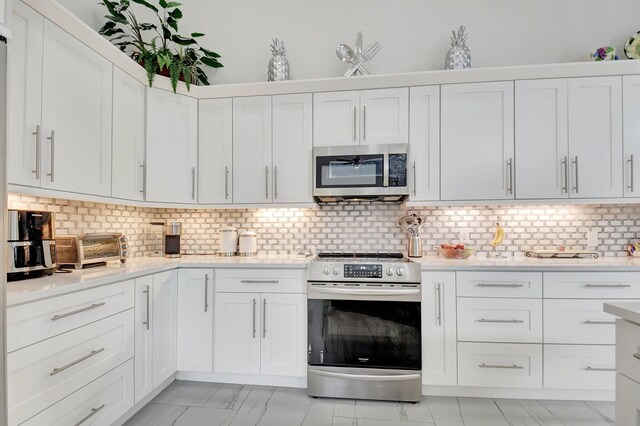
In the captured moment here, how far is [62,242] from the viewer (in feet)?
6.61

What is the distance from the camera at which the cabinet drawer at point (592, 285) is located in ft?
6.86

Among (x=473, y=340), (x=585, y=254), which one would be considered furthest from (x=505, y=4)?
(x=473, y=340)

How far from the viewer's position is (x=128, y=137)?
229 cm

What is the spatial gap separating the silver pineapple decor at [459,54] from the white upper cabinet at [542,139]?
1.45 feet

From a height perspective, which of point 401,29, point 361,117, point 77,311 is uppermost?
point 401,29

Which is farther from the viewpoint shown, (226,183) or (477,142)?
(226,183)

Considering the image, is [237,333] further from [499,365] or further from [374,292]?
[499,365]

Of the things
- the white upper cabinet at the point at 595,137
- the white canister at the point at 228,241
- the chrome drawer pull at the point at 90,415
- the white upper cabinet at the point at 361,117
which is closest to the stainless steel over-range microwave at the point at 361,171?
the white upper cabinet at the point at 361,117

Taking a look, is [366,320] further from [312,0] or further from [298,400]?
[312,0]

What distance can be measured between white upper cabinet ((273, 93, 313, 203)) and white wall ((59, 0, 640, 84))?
1.70ft

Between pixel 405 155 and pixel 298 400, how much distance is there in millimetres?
1939

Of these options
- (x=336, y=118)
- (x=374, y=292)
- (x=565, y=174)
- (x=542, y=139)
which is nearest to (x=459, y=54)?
(x=542, y=139)

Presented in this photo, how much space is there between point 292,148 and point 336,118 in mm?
433

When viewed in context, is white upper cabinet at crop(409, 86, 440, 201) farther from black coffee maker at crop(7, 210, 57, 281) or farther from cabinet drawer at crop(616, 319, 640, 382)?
black coffee maker at crop(7, 210, 57, 281)
